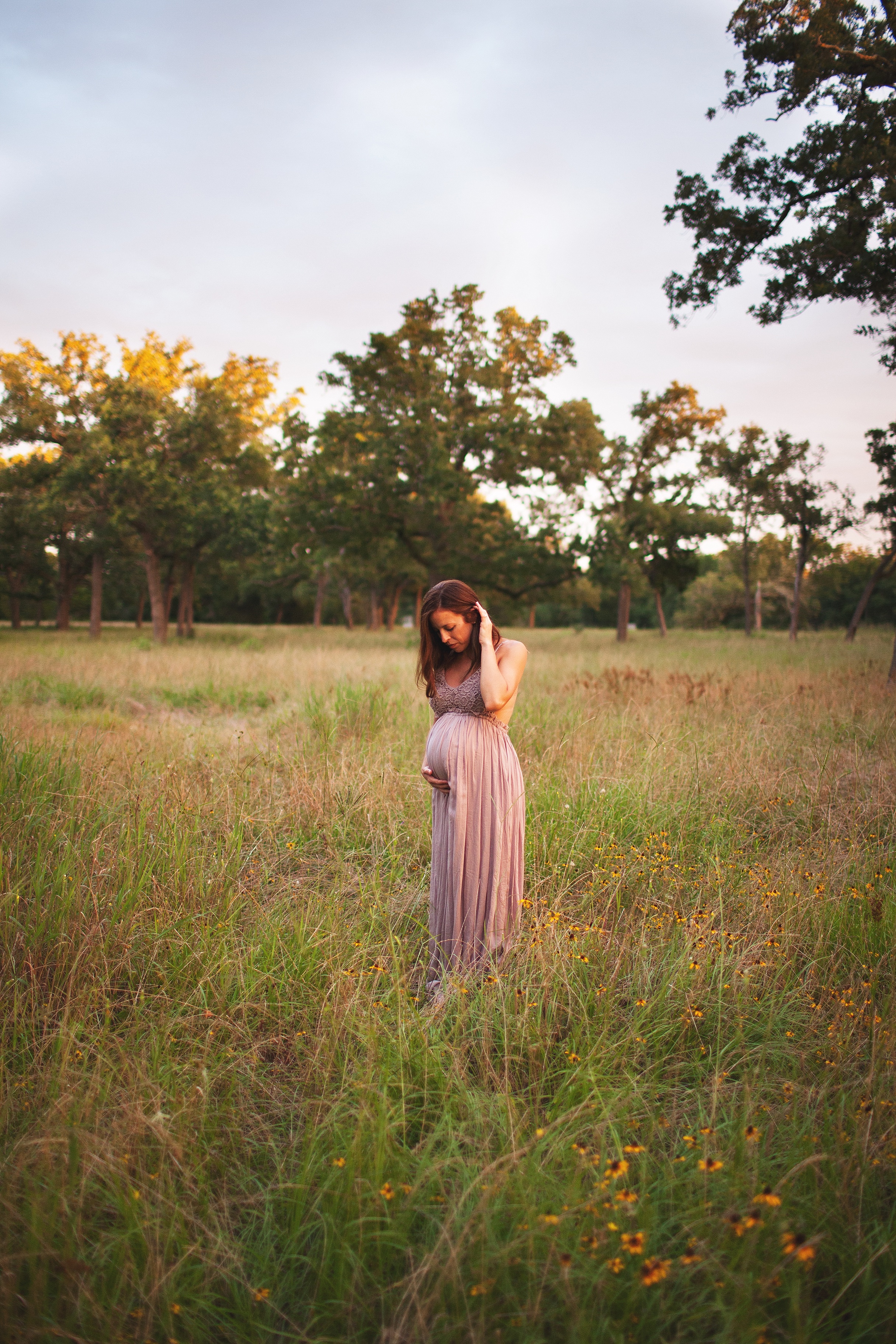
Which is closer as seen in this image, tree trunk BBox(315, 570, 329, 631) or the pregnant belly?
the pregnant belly

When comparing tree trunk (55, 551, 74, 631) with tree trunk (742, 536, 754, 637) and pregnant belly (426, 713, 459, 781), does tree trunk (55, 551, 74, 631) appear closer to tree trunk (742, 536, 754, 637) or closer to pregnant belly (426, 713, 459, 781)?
tree trunk (742, 536, 754, 637)

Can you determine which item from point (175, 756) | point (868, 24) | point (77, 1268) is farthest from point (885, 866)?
point (868, 24)

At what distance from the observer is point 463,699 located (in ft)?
10.1

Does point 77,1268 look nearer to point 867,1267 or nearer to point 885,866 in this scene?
point 867,1267

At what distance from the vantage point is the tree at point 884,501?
45.2 ft

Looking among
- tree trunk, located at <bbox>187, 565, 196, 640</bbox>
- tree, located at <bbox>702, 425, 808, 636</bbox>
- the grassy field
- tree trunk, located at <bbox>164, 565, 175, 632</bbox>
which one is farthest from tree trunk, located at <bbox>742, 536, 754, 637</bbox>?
the grassy field

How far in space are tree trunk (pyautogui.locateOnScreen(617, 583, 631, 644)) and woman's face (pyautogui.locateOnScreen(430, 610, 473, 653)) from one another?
2078 cm

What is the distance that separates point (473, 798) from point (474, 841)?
0.69ft

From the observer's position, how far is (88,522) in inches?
818

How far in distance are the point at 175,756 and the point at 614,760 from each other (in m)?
3.75

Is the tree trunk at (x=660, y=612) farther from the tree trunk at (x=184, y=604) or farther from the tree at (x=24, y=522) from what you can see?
the tree at (x=24, y=522)

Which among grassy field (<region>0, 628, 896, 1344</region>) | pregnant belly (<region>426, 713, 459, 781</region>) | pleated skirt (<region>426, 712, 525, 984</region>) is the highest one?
pregnant belly (<region>426, 713, 459, 781</region>)

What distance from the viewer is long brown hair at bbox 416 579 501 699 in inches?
121

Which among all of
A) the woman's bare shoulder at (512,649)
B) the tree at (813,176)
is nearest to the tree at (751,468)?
the tree at (813,176)
